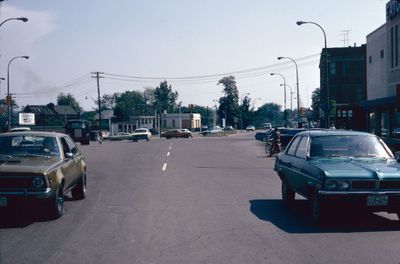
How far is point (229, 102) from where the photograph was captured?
146000 millimetres

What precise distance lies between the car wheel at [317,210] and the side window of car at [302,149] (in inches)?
51.6

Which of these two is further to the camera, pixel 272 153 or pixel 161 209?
pixel 272 153

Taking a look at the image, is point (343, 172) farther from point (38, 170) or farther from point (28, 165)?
point (28, 165)

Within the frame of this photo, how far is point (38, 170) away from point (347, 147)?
18.4 feet

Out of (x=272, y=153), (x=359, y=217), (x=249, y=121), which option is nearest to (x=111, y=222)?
(x=359, y=217)

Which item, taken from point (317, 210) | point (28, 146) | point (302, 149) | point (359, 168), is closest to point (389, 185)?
point (359, 168)

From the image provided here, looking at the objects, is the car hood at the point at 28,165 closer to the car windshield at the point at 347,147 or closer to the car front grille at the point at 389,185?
the car windshield at the point at 347,147

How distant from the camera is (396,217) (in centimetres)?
1005

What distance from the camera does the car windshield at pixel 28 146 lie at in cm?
1080

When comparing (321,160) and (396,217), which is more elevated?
(321,160)

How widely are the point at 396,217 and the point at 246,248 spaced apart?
3.87 m

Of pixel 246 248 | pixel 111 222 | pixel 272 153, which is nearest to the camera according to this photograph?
pixel 246 248

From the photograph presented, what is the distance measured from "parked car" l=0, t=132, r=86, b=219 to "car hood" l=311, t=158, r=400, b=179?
15.2ft

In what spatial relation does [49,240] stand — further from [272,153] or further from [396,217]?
[272,153]
